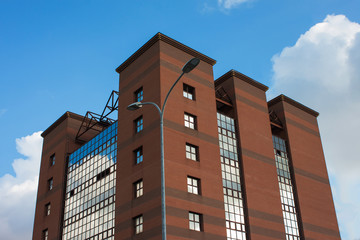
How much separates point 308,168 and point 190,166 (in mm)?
→ 20703

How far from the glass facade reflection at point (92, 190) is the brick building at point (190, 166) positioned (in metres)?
0.13

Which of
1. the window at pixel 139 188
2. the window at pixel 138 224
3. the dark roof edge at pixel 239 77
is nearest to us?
the window at pixel 138 224

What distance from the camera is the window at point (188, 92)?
44222mm

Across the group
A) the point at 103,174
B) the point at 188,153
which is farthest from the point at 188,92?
the point at 103,174

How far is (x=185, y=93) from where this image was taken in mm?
44188

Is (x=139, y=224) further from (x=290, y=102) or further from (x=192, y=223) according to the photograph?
(x=290, y=102)

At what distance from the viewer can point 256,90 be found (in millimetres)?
52344

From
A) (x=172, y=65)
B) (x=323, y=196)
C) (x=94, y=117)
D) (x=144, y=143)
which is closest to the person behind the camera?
(x=144, y=143)

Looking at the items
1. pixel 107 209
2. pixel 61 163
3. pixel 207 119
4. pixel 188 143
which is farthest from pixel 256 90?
pixel 61 163

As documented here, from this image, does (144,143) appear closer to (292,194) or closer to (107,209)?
(107,209)

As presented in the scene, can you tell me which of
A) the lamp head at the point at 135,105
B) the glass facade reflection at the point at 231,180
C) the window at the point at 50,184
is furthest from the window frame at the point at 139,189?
the window at the point at 50,184

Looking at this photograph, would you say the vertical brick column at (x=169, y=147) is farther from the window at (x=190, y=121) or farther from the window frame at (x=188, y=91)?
the window at (x=190, y=121)

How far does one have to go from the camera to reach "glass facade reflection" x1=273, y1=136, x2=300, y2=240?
155 feet

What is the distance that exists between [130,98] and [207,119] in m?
8.70
